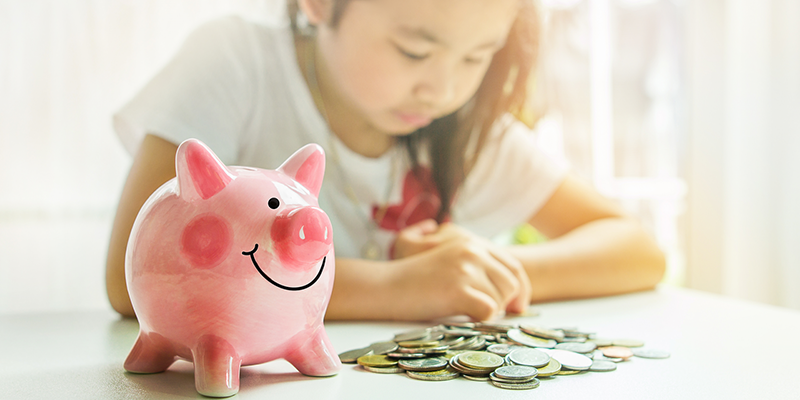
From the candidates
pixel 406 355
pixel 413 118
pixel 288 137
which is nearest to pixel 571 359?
pixel 406 355

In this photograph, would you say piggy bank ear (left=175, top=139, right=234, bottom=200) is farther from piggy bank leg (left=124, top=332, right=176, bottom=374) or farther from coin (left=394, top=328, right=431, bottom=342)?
coin (left=394, top=328, right=431, bottom=342)

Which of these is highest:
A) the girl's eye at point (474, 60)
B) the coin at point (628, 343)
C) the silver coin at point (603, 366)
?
the girl's eye at point (474, 60)

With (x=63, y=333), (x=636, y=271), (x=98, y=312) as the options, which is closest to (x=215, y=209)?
(x=63, y=333)

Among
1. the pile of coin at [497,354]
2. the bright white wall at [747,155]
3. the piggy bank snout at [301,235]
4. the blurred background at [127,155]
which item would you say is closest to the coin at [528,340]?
the pile of coin at [497,354]

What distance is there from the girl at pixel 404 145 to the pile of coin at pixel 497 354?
11 cm

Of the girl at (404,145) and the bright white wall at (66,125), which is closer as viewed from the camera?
the girl at (404,145)

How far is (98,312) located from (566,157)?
1683 mm

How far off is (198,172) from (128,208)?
0.99ft

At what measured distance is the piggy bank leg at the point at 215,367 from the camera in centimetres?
34

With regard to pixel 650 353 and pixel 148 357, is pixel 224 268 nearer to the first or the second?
pixel 148 357

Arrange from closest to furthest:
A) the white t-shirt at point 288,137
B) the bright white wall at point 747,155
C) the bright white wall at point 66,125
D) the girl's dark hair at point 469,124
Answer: the white t-shirt at point 288,137, the girl's dark hair at point 469,124, the bright white wall at point 66,125, the bright white wall at point 747,155

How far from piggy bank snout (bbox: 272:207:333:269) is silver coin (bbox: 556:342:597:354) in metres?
0.24

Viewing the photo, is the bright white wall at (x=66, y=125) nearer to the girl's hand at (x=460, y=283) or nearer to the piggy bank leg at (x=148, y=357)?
the girl's hand at (x=460, y=283)

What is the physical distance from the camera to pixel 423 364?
41 centimetres
